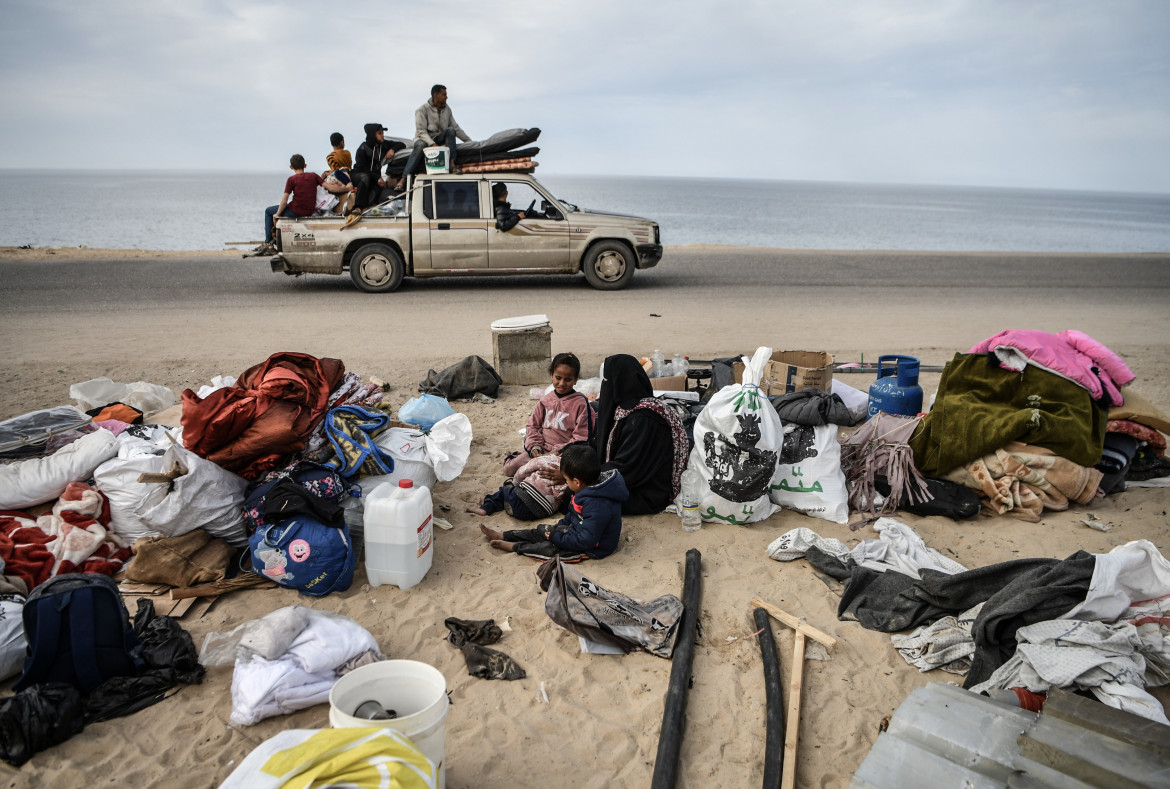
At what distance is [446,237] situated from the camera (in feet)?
39.3

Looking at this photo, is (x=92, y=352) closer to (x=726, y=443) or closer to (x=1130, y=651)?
(x=726, y=443)

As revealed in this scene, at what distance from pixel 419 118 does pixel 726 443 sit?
30.7ft

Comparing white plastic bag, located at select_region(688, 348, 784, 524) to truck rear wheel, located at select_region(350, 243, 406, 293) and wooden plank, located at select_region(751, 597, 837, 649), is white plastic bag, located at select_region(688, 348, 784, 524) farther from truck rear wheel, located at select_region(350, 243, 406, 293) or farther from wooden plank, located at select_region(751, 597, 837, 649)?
truck rear wheel, located at select_region(350, 243, 406, 293)

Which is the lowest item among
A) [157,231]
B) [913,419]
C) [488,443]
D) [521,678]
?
[521,678]

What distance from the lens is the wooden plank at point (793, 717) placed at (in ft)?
8.98

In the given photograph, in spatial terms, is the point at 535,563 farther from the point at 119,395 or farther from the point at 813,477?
the point at 119,395

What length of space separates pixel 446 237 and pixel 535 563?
8683 mm

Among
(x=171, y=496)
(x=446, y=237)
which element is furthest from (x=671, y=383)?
(x=446, y=237)

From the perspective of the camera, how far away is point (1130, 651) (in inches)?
112

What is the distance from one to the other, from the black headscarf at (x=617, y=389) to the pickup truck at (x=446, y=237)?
758 centimetres

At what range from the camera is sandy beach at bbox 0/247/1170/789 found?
290 centimetres

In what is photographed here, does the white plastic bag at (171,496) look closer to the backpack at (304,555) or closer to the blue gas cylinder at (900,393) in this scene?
the backpack at (304,555)

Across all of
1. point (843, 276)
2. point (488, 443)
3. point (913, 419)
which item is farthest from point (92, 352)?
point (843, 276)

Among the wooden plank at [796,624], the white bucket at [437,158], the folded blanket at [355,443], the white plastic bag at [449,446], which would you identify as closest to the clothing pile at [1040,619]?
the wooden plank at [796,624]
